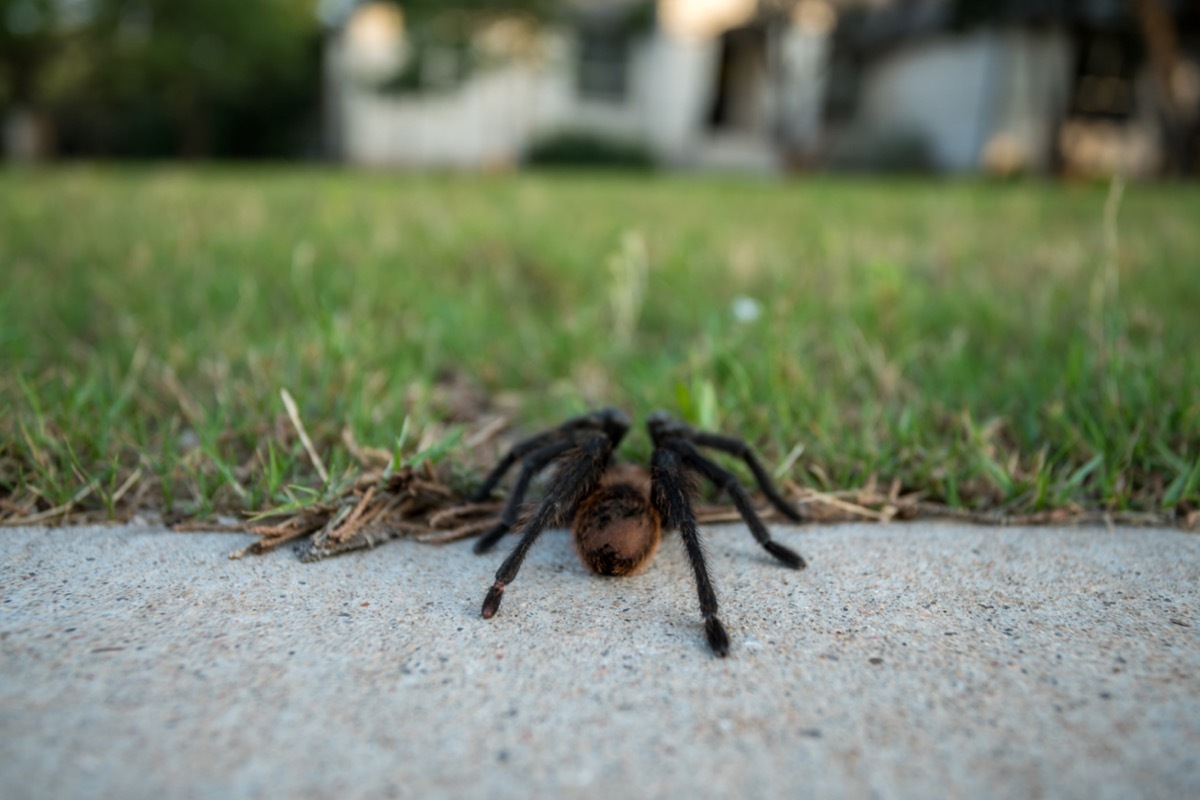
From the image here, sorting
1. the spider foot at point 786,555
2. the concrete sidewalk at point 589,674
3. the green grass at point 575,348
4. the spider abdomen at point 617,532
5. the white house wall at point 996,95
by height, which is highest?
the white house wall at point 996,95

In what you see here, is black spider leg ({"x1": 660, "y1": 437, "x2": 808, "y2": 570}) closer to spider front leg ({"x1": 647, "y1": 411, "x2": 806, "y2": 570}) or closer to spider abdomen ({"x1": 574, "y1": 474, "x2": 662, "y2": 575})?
spider front leg ({"x1": 647, "y1": 411, "x2": 806, "y2": 570})

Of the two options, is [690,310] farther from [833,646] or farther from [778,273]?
[833,646]

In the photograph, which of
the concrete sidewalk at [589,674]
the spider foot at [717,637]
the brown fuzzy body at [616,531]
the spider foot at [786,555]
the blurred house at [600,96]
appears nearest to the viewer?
the concrete sidewalk at [589,674]

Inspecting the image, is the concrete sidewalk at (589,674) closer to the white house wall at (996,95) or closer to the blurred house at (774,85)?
the blurred house at (774,85)

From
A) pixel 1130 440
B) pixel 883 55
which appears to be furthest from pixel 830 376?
pixel 883 55

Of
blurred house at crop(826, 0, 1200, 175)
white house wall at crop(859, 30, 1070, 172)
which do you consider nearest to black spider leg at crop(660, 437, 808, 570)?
blurred house at crop(826, 0, 1200, 175)

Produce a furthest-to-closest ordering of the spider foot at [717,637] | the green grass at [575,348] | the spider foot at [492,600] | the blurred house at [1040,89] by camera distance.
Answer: the blurred house at [1040,89]
the green grass at [575,348]
the spider foot at [492,600]
the spider foot at [717,637]

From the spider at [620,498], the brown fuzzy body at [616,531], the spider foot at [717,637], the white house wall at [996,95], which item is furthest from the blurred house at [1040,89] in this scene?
the spider foot at [717,637]
